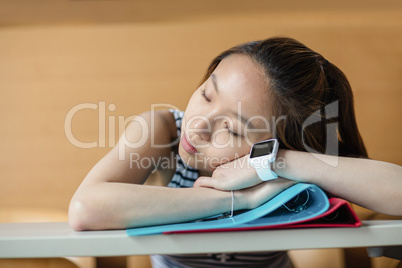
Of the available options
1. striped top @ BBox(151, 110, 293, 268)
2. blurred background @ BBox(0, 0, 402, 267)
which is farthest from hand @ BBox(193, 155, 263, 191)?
blurred background @ BBox(0, 0, 402, 267)

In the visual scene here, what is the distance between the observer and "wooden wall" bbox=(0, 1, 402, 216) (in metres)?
1.25

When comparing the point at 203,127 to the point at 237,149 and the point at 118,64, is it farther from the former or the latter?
the point at 118,64

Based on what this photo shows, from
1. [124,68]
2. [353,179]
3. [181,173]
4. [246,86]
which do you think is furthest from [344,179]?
[124,68]

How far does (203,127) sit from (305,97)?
0.25m

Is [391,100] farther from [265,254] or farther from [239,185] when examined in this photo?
[239,185]

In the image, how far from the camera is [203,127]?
0.71 m

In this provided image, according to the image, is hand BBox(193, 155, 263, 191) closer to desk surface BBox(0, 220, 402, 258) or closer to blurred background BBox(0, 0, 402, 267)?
desk surface BBox(0, 220, 402, 258)

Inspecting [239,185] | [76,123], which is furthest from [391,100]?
[76,123]

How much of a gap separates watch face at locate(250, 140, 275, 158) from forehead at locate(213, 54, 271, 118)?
0.32 ft

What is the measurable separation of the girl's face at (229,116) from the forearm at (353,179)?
116mm

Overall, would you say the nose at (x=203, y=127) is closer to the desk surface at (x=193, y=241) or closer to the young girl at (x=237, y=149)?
the young girl at (x=237, y=149)

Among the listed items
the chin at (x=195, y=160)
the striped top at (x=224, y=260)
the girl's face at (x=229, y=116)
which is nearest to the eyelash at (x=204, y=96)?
the girl's face at (x=229, y=116)

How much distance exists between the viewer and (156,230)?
0.48 meters

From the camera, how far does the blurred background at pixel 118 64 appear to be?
1.25m
